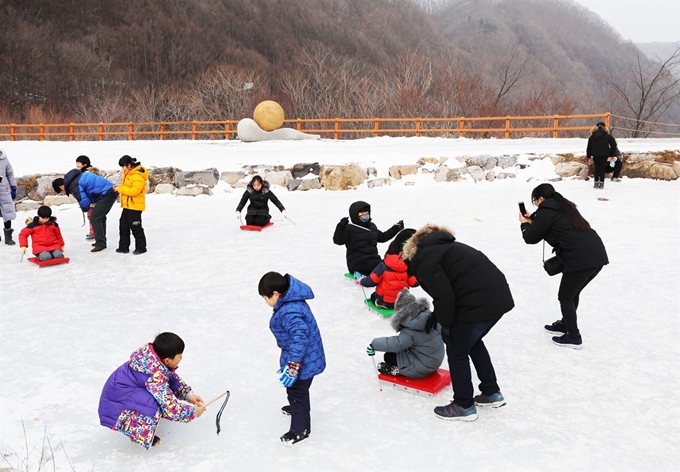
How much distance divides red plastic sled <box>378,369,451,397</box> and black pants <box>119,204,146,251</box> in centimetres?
508

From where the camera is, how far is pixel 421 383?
4172 millimetres

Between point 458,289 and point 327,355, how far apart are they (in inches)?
68.0

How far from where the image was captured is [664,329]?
540 centimetres

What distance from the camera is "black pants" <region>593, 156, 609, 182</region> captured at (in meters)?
12.1

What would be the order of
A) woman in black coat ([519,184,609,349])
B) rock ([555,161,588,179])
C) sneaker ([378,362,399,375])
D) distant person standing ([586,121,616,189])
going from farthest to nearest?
rock ([555,161,588,179]), distant person standing ([586,121,616,189]), woman in black coat ([519,184,609,349]), sneaker ([378,362,399,375])

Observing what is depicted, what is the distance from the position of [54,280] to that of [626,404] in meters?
6.38

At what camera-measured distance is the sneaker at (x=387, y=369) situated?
429 centimetres

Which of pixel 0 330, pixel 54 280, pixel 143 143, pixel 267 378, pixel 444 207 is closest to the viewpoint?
pixel 267 378

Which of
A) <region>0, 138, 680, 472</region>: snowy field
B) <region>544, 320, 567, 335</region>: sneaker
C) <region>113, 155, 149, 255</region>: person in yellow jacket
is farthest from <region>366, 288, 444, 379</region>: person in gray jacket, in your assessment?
<region>113, 155, 149, 255</region>: person in yellow jacket

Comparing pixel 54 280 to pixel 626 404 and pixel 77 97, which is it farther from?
pixel 77 97

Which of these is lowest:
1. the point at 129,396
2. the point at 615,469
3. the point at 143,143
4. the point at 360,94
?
the point at 615,469

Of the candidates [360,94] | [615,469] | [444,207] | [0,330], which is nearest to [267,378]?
[615,469]

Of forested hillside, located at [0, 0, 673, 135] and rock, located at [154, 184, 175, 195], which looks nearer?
rock, located at [154, 184, 175, 195]

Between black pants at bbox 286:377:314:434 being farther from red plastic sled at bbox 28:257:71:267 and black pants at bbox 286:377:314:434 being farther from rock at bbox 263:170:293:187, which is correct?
rock at bbox 263:170:293:187
